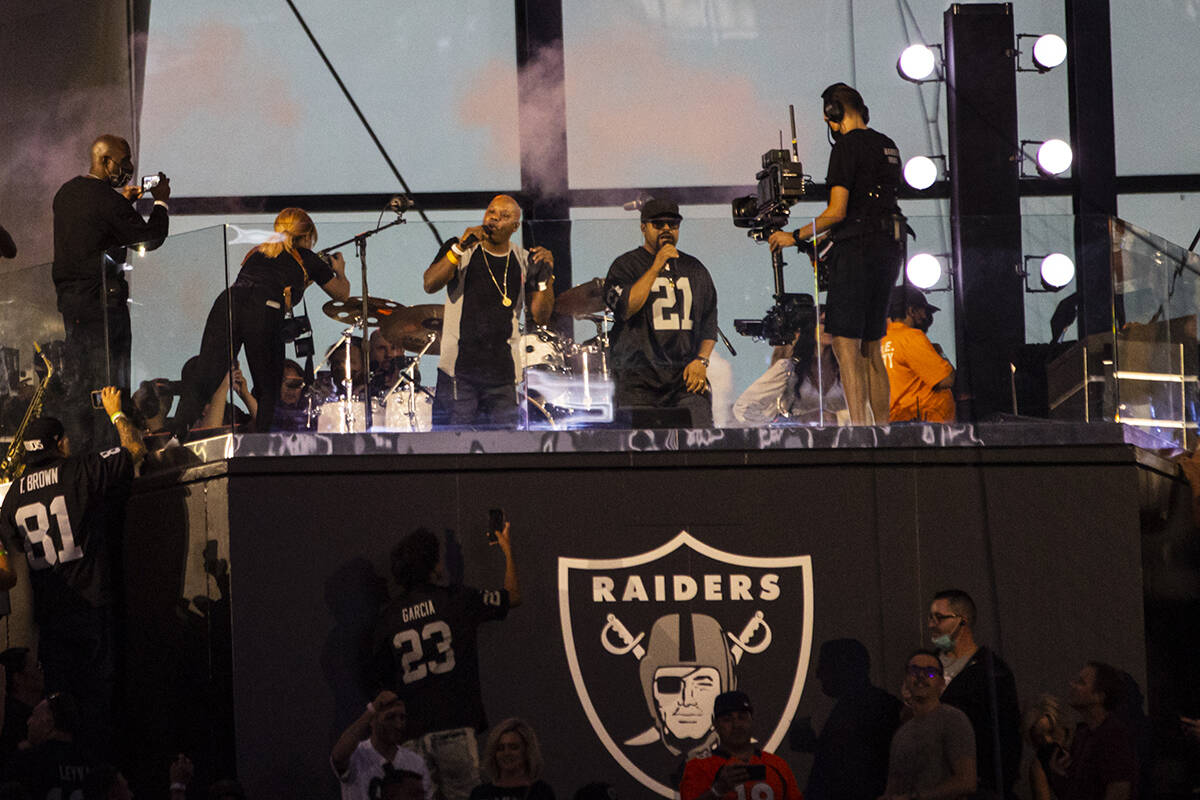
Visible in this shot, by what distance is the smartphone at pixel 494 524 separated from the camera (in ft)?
26.3

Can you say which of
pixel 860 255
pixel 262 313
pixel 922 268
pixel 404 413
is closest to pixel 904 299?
pixel 922 268

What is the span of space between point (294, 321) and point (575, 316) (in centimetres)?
132

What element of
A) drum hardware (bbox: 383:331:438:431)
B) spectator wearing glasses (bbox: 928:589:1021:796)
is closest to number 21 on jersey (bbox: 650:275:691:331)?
drum hardware (bbox: 383:331:438:431)

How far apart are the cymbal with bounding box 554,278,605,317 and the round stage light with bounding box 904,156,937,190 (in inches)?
177

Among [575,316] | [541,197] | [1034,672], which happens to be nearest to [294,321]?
[575,316]

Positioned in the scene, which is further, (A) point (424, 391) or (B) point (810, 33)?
(B) point (810, 33)

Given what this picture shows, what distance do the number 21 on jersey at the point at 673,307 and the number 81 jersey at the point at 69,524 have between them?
2.68 meters

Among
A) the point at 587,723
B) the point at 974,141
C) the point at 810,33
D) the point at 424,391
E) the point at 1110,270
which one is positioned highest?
the point at 810,33

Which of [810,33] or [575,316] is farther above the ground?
[810,33]

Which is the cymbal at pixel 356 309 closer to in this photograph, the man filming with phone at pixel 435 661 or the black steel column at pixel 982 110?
the man filming with phone at pixel 435 661

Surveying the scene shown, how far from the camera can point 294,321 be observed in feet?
26.1

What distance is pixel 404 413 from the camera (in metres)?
8.08

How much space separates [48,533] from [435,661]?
6.83ft

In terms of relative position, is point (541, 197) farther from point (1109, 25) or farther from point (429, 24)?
point (1109, 25)
